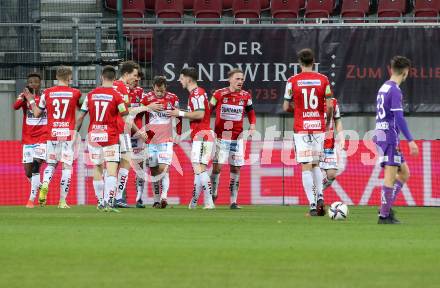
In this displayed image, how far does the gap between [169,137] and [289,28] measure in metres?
4.80

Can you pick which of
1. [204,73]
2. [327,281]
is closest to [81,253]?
[327,281]

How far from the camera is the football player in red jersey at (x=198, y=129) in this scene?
61.0 ft

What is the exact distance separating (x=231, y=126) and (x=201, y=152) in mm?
741

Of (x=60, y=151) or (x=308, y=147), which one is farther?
(x=60, y=151)

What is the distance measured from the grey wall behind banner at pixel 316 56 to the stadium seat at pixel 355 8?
3981 mm

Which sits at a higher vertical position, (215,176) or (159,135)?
(159,135)

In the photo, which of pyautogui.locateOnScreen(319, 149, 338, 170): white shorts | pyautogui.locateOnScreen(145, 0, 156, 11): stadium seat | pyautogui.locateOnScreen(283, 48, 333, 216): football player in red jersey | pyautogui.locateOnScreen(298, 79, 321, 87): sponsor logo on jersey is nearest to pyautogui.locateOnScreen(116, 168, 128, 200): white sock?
pyautogui.locateOnScreen(319, 149, 338, 170): white shorts

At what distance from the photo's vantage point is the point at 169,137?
1972 cm

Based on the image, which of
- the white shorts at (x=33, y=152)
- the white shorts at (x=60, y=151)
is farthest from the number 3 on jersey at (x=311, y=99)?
the white shorts at (x=33, y=152)

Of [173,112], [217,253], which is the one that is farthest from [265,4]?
[217,253]

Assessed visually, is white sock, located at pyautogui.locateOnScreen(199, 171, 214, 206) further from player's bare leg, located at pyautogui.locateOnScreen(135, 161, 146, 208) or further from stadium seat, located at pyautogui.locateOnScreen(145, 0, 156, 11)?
stadium seat, located at pyautogui.locateOnScreen(145, 0, 156, 11)

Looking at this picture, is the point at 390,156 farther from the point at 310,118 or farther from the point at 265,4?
the point at 265,4

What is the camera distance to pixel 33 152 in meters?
20.2

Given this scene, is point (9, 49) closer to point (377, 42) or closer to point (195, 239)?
point (377, 42)
